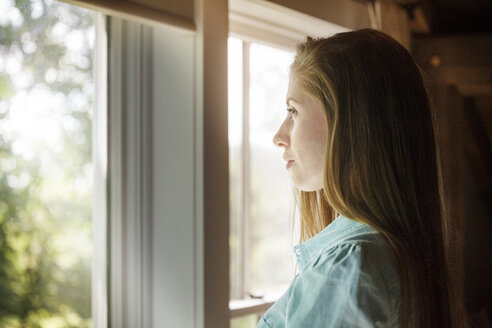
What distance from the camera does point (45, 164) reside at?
1.01m

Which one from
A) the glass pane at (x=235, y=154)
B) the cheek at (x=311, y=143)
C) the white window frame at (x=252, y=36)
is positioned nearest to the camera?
the cheek at (x=311, y=143)

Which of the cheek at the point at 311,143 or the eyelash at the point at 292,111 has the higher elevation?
the eyelash at the point at 292,111

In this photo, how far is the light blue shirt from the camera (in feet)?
2.37

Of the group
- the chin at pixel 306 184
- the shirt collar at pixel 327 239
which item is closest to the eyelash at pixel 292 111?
the chin at pixel 306 184

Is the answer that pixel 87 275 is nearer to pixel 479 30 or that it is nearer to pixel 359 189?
pixel 359 189

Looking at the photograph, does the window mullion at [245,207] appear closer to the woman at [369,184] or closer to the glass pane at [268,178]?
the glass pane at [268,178]

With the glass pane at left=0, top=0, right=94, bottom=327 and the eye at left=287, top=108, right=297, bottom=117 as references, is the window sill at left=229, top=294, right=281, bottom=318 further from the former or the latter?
the eye at left=287, top=108, right=297, bottom=117

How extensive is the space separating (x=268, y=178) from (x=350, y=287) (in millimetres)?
892

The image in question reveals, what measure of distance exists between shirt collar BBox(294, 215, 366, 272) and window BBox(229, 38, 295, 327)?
51cm

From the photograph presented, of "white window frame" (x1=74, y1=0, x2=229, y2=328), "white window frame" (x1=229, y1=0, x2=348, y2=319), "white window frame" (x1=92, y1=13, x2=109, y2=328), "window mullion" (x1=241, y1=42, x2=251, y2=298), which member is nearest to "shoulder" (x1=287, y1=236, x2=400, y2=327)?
"white window frame" (x1=74, y1=0, x2=229, y2=328)

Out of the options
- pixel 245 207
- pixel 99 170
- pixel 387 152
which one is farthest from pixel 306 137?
pixel 245 207

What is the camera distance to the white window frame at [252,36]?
1295 mm

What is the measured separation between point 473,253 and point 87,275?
1.31 metres

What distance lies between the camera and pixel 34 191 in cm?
99
